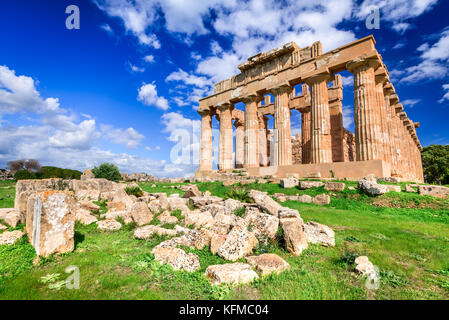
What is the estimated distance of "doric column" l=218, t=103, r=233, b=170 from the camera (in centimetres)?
2477

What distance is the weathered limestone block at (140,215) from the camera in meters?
6.34

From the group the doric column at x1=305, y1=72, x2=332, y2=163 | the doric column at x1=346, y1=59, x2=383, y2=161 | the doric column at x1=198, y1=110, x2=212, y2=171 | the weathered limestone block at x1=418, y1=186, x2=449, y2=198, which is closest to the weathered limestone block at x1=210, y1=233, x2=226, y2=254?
the weathered limestone block at x1=418, y1=186, x2=449, y2=198

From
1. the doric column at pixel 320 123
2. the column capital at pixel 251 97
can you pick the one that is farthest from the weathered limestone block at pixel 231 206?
the column capital at pixel 251 97

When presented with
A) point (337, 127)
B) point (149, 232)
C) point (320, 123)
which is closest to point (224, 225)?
point (149, 232)

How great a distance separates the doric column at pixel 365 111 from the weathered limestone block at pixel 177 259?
51.1 feet

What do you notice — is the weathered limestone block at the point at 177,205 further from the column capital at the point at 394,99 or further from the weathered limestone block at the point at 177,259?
the column capital at the point at 394,99

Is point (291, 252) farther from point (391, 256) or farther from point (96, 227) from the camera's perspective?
point (96, 227)

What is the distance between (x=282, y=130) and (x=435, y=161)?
42714 millimetres

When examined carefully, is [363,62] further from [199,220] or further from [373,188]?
[199,220]

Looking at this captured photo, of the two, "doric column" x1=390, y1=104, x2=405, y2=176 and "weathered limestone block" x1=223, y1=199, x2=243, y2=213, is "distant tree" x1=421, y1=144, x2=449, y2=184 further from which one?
"weathered limestone block" x1=223, y1=199, x2=243, y2=213

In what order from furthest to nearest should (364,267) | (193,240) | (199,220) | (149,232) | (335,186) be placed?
(335,186), (199,220), (149,232), (193,240), (364,267)

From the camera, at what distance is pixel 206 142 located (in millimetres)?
26438

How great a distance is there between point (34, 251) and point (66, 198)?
103 centimetres
